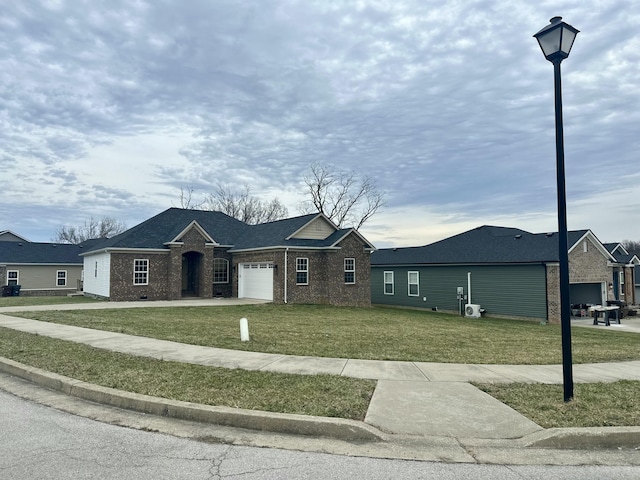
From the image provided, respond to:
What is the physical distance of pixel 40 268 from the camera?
36.7 metres

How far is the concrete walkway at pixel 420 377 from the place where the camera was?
5.23 metres

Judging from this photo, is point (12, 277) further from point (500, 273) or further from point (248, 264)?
point (500, 273)

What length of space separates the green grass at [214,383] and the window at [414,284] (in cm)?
2498

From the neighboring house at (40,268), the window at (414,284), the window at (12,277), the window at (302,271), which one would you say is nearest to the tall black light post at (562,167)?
Answer: the window at (302,271)

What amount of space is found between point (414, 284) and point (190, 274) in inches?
624

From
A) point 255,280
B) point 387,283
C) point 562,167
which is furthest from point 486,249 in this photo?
point 562,167

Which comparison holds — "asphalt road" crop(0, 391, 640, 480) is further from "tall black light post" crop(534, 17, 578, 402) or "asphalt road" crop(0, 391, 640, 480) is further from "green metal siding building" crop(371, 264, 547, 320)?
"green metal siding building" crop(371, 264, 547, 320)

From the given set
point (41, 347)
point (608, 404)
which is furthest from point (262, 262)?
point (608, 404)

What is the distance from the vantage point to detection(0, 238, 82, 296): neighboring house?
35406 millimetres

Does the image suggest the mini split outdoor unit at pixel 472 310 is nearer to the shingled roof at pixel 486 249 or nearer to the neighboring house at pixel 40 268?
the shingled roof at pixel 486 249

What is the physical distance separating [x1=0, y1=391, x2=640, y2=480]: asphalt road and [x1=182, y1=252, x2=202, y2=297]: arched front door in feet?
83.9

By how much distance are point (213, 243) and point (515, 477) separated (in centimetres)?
2569

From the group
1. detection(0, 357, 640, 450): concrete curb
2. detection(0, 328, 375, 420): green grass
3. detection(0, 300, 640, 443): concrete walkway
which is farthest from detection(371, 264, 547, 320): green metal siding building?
detection(0, 357, 640, 450): concrete curb

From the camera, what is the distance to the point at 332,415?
535 centimetres
